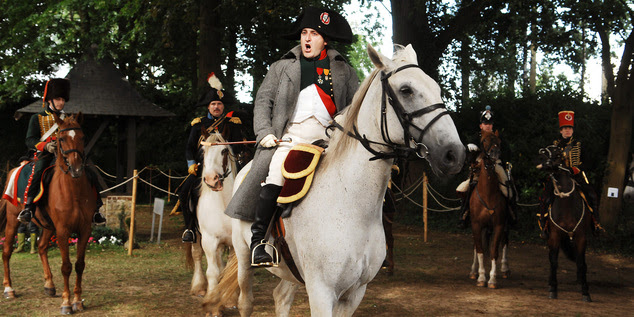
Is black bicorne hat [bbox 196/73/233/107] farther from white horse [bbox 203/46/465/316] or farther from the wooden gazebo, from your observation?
the wooden gazebo

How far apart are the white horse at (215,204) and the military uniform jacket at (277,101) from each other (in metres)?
2.62

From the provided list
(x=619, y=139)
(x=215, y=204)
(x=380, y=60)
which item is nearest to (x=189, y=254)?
(x=215, y=204)

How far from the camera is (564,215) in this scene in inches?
351

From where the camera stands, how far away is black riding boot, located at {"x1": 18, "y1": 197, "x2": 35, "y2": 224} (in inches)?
303

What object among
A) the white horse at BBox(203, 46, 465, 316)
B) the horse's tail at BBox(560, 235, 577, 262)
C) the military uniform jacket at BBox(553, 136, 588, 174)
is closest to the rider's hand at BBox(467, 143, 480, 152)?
the military uniform jacket at BBox(553, 136, 588, 174)

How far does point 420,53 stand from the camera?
16938 mm

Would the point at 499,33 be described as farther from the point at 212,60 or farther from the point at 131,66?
the point at 131,66

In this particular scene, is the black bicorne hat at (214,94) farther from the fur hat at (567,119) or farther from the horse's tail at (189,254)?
the fur hat at (567,119)

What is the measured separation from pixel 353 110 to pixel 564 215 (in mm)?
6174

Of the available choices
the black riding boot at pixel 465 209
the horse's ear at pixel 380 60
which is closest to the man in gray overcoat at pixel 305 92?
the horse's ear at pixel 380 60

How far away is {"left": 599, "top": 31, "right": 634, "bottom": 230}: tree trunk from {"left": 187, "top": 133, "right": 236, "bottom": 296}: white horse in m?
10.3

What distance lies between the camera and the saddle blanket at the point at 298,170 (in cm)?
413

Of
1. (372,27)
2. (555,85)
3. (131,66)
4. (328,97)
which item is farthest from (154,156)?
A: (328,97)

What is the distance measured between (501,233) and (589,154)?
653 cm
